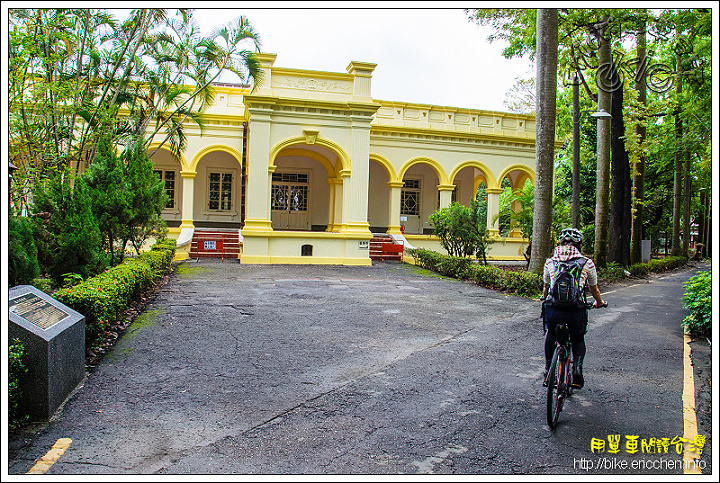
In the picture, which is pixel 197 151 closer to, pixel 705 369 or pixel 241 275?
pixel 241 275

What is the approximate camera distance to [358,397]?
477cm

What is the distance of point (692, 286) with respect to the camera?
26.2 ft

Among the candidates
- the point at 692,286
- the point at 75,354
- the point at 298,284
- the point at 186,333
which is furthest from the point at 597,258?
the point at 75,354

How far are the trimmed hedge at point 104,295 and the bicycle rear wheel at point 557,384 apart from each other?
4.77 meters

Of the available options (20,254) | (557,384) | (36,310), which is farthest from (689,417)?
(20,254)

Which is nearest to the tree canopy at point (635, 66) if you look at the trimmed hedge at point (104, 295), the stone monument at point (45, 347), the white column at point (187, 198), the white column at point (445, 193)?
the white column at point (445, 193)

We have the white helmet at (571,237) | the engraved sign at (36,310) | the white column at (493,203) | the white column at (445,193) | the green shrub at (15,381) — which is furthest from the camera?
the white column at (493,203)

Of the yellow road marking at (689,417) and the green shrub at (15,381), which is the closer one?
the yellow road marking at (689,417)

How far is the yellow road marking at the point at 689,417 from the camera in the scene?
3.54 m

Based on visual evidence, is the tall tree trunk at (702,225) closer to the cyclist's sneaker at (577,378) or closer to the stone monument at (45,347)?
the cyclist's sneaker at (577,378)

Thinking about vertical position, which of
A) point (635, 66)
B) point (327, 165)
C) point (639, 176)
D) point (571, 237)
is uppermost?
point (635, 66)

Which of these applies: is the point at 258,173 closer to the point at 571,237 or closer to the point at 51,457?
the point at 571,237

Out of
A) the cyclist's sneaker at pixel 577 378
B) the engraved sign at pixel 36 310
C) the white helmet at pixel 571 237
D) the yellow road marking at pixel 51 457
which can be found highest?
the white helmet at pixel 571 237

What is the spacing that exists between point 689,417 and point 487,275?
8.44m
